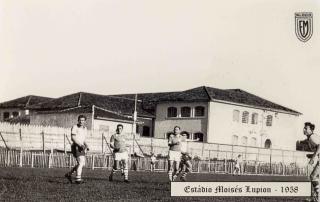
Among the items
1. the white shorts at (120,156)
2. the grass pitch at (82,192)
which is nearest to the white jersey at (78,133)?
the grass pitch at (82,192)

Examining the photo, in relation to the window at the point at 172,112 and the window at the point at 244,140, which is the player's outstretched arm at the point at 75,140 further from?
the window at the point at 172,112

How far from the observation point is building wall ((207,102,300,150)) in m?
39.1

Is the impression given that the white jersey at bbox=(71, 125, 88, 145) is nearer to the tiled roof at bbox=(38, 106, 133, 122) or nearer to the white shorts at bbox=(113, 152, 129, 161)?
the white shorts at bbox=(113, 152, 129, 161)

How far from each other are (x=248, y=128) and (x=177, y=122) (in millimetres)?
5393

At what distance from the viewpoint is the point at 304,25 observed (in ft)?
40.9

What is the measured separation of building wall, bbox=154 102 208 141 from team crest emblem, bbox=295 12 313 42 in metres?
26.8

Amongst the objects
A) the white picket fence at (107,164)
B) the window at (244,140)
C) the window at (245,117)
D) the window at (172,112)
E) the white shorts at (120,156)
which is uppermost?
the window at (172,112)

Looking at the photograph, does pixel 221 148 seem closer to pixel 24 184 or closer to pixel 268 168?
pixel 268 168

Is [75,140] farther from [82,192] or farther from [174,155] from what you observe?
[174,155]

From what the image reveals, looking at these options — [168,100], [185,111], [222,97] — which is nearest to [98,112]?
[168,100]

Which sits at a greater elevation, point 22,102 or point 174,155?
point 22,102

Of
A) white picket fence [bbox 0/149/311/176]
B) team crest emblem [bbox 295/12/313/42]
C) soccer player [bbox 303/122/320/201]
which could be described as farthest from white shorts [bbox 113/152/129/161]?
white picket fence [bbox 0/149/311/176]

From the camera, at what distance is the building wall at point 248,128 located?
39.1 meters

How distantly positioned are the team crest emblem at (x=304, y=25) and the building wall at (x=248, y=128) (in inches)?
1035
